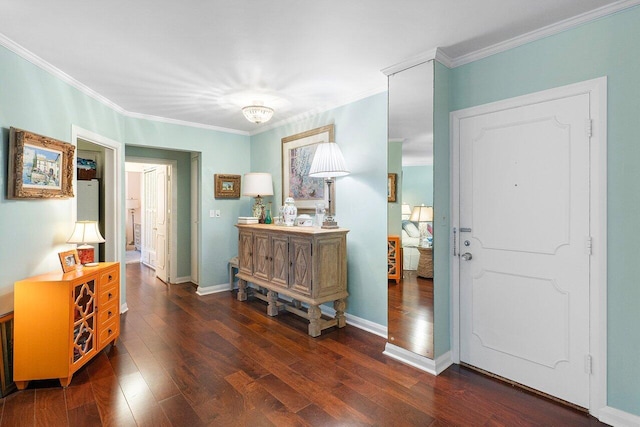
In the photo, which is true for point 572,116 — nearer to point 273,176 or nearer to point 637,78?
point 637,78

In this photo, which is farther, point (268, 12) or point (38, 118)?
point (38, 118)

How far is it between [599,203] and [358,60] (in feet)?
6.26

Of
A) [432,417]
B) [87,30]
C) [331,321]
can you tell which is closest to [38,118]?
[87,30]

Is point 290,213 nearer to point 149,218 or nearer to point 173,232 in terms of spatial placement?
point 173,232

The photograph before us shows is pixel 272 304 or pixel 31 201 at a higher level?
pixel 31 201

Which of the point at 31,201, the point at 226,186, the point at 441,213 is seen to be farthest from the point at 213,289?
the point at 441,213

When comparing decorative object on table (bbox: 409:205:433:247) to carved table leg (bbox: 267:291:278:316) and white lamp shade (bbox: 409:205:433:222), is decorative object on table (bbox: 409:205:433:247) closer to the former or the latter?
white lamp shade (bbox: 409:205:433:222)

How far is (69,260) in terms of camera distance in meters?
2.65

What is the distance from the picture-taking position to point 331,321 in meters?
3.41

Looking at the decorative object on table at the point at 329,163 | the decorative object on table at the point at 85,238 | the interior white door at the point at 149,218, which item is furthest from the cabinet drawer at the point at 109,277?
the interior white door at the point at 149,218

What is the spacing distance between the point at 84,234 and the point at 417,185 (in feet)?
9.49

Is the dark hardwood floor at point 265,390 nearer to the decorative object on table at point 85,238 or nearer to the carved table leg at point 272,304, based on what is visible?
the carved table leg at point 272,304

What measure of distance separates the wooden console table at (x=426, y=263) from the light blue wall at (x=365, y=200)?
1.72ft

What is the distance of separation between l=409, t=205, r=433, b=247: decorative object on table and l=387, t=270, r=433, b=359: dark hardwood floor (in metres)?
0.30
